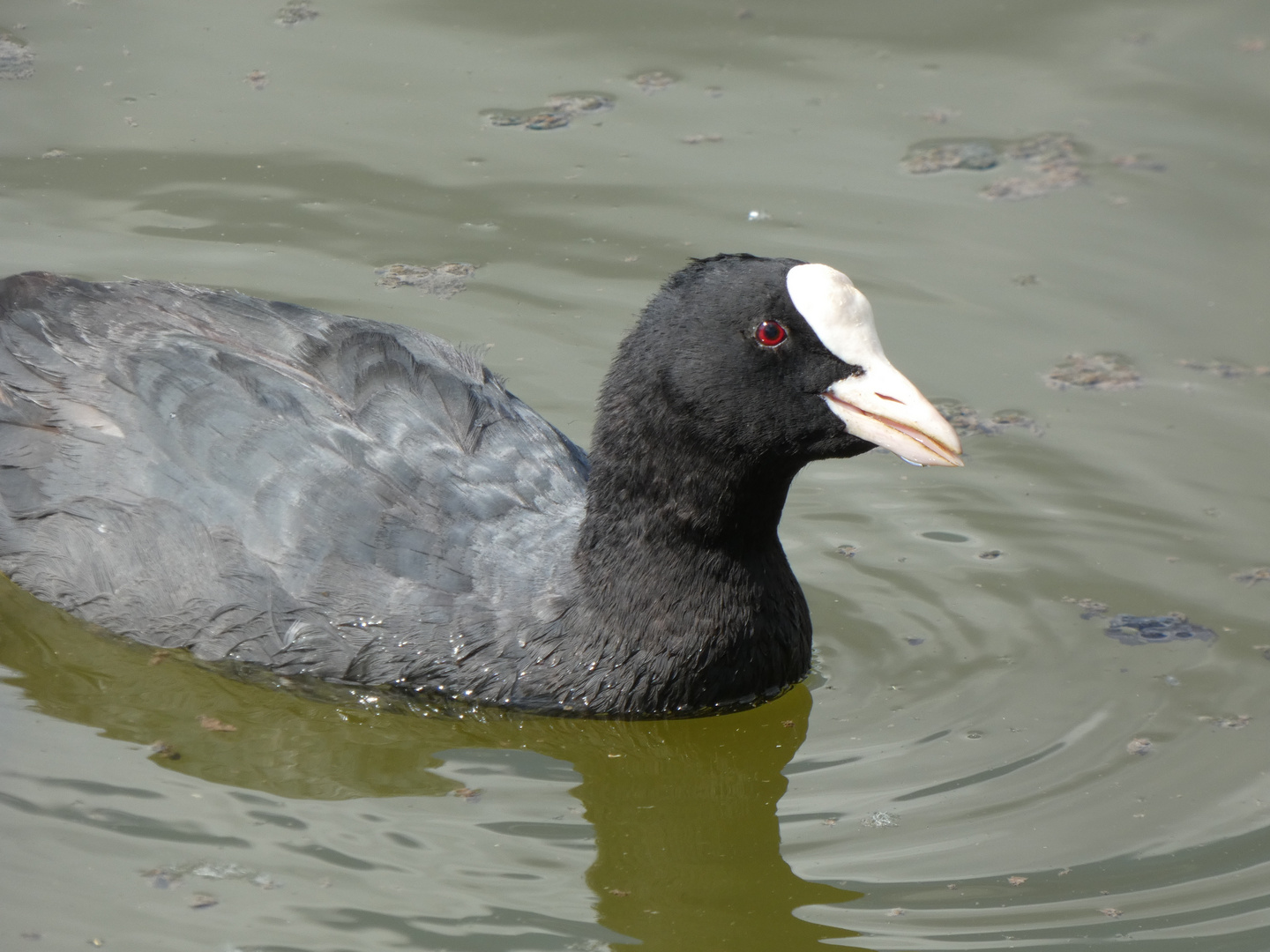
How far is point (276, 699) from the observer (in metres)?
4.59

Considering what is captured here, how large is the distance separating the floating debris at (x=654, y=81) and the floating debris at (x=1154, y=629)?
3.63 metres

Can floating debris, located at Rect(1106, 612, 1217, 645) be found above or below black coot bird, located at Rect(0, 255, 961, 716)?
below

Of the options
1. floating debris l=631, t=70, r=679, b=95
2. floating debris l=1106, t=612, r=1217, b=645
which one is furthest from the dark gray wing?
floating debris l=631, t=70, r=679, b=95

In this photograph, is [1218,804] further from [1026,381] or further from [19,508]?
[19,508]

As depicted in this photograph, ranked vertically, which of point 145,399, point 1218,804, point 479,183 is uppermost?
point 479,183

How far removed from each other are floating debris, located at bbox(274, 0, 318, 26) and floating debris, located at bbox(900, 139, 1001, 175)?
2.94 metres

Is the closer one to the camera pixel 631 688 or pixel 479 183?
pixel 631 688

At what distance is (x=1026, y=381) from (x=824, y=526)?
112cm

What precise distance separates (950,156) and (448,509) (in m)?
3.59

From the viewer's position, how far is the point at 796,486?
18.8 feet

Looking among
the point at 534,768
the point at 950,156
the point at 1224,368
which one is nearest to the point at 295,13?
the point at 950,156

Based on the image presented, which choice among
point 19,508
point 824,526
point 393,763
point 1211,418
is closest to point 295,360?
point 19,508

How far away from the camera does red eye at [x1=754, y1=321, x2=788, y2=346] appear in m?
4.18

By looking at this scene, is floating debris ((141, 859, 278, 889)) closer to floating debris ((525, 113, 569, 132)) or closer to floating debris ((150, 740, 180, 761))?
floating debris ((150, 740, 180, 761))
